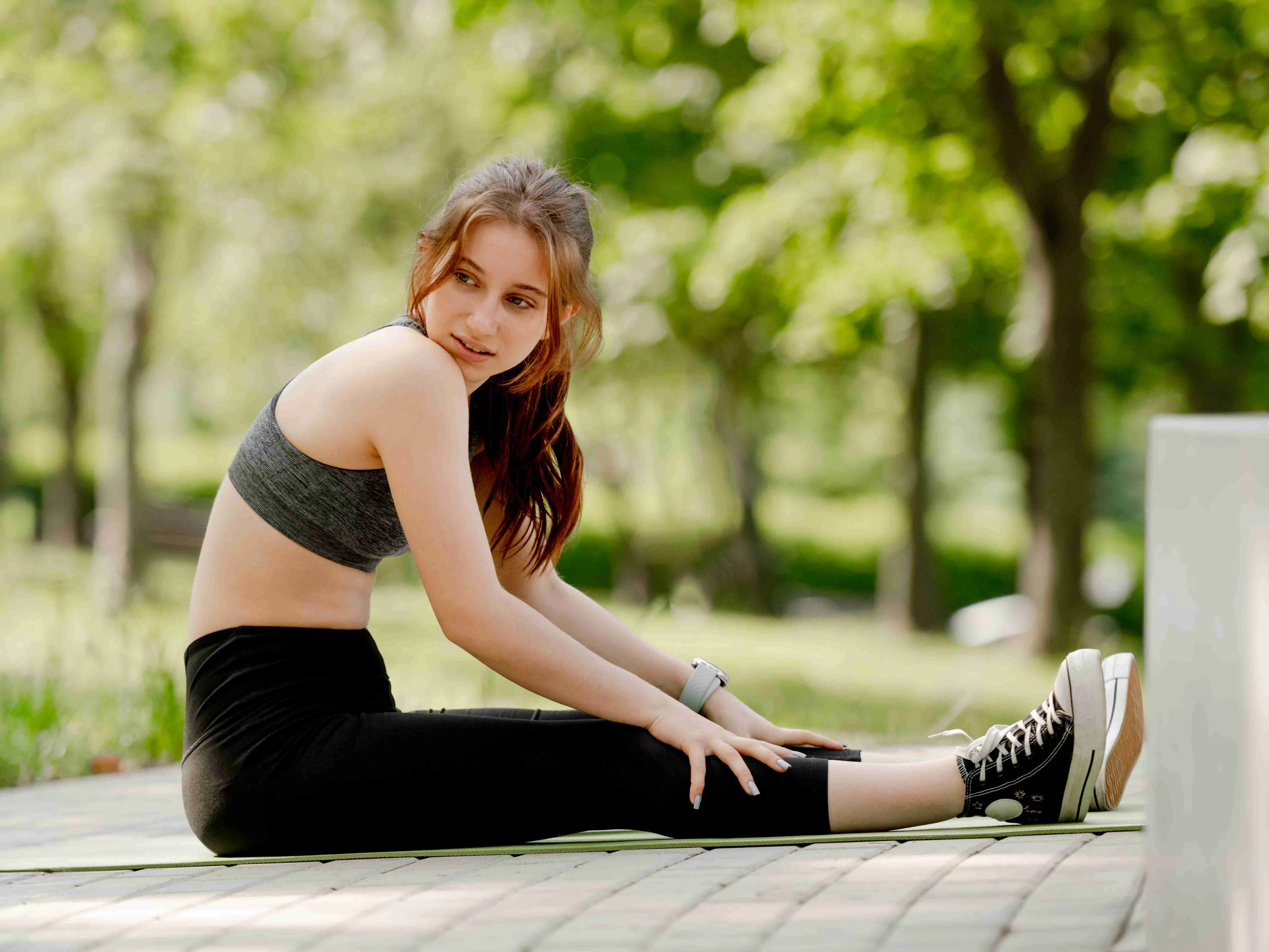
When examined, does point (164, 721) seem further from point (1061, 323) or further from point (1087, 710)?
point (1061, 323)

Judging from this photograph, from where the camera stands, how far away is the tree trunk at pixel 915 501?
15109mm

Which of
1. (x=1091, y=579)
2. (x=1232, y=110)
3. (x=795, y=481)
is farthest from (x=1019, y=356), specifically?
(x=795, y=481)

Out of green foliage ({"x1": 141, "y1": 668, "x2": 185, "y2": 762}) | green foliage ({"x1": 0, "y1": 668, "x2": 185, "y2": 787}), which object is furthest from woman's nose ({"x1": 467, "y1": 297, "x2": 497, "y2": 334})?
green foliage ({"x1": 141, "y1": 668, "x2": 185, "y2": 762})

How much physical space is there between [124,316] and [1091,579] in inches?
767

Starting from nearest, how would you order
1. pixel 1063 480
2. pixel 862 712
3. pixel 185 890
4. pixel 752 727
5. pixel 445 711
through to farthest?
pixel 185 890
pixel 445 711
pixel 752 727
pixel 862 712
pixel 1063 480

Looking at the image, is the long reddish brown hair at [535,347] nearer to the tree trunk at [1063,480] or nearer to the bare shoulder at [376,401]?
the bare shoulder at [376,401]

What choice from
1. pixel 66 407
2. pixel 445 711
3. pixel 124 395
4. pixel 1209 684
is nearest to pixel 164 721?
pixel 445 711

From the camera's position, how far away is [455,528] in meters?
2.82

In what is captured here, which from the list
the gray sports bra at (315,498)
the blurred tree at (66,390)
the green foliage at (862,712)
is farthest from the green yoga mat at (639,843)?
the blurred tree at (66,390)

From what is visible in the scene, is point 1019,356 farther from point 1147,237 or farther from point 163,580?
point 163,580

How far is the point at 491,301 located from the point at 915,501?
13497 millimetres

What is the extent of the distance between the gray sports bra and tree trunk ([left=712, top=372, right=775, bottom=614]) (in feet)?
49.1

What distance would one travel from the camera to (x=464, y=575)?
2.82m

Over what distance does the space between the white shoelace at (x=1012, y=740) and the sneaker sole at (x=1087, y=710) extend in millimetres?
50
